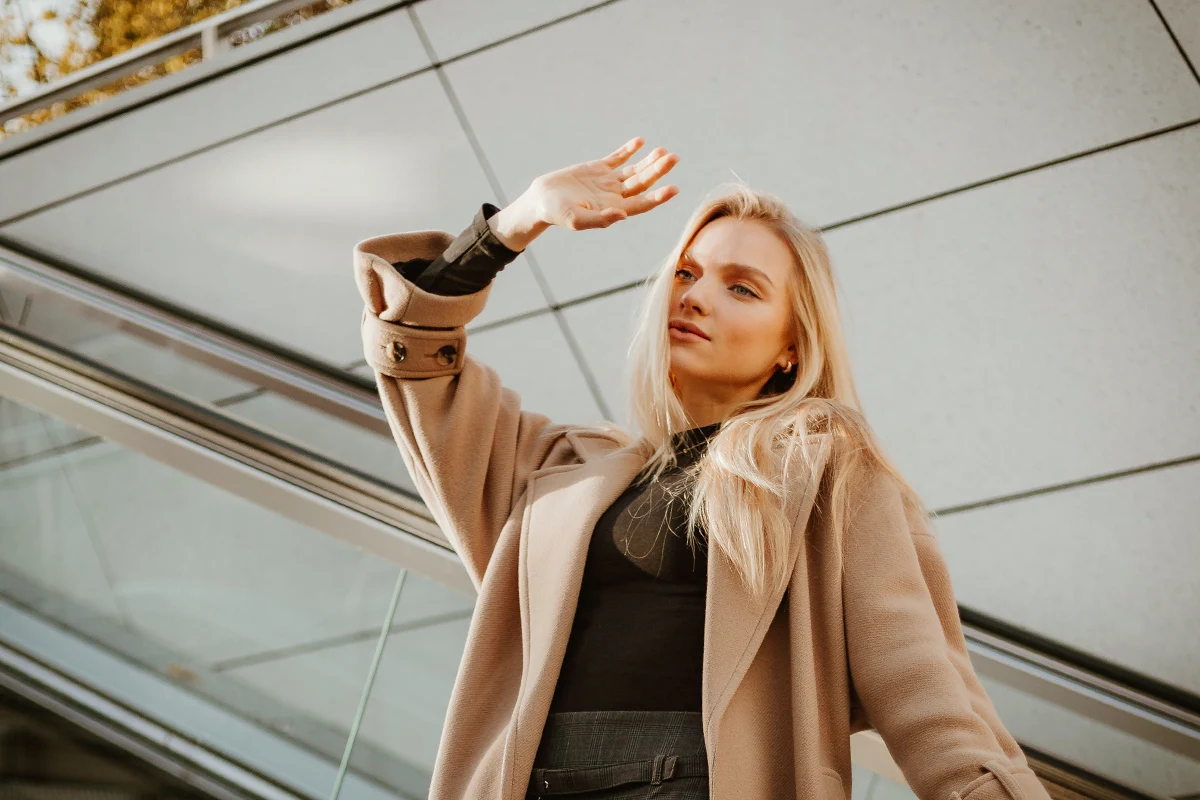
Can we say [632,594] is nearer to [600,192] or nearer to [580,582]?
[580,582]

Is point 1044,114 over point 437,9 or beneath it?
beneath

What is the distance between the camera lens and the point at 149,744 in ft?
7.51

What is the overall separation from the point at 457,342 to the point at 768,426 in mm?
474

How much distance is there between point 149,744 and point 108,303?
119 cm

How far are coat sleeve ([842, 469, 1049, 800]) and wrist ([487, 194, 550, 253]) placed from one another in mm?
564

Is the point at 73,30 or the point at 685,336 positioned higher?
the point at 73,30

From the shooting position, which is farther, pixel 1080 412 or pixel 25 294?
pixel 25 294

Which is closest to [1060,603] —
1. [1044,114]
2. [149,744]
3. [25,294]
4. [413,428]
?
[1044,114]

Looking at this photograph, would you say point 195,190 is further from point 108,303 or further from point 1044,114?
point 1044,114

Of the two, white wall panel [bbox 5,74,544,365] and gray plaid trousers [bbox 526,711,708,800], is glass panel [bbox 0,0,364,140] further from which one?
gray plaid trousers [bbox 526,711,708,800]

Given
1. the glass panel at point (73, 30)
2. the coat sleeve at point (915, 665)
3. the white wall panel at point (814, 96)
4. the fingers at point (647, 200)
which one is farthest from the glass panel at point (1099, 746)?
the glass panel at point (73, 30)

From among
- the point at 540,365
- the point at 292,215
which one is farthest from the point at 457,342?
the point at 292,215

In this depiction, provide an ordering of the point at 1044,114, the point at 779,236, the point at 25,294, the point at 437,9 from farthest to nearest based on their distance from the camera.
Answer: the point at 437,9 < the point at 25,294 < the point at 1044,114 < the point at 779,236

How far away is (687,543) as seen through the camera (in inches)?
52.7
